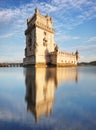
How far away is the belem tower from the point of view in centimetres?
4497

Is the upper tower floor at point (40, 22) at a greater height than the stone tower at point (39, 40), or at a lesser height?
greater

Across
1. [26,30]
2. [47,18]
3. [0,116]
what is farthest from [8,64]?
[0,116]

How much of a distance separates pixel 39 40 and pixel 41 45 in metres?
1.74

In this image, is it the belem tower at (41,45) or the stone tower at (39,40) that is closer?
the stone tower at (39,40)

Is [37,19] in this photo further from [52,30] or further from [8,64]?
[8,64]

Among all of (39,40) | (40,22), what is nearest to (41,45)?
(39,40)

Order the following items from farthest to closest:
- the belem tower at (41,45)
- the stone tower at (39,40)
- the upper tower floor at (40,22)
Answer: the upper tower floor at (40,22)
the belem tower at (41,45)
the stone tower at (39,40)

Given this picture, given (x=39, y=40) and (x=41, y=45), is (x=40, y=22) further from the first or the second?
(x=41, y=45)

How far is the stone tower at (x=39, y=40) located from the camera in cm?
4472

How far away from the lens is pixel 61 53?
5003 centimetres

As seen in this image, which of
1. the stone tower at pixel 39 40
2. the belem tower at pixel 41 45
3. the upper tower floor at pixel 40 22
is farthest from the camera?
the upper tower floor at pixel 40 22

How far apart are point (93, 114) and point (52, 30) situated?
5157cm

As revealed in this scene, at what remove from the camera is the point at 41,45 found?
1847 inches

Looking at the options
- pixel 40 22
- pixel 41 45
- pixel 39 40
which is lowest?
pixel 41 45
